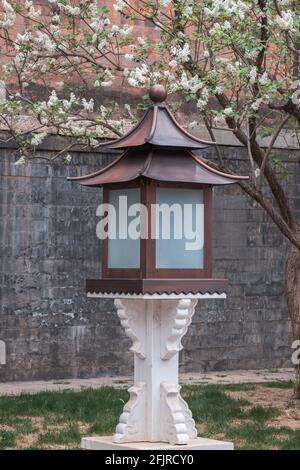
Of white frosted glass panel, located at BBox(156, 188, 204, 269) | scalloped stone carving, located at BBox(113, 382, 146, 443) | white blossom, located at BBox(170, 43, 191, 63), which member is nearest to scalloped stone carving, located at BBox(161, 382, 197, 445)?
scalloped stone carving, located at BBox(113, 382, 146, 443)

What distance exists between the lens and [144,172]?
8.97 meters

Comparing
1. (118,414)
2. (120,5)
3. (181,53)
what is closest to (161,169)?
(181,53)

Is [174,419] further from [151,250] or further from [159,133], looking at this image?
[159,133]

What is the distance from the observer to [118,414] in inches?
507

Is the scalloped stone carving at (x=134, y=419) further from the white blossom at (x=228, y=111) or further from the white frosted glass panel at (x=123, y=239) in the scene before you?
the white blossom at (x=228, y=111)

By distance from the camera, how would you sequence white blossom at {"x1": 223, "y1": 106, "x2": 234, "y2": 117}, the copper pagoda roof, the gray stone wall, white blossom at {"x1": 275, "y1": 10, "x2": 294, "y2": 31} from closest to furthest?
Answer: 1. the copper pagoda roof
2. white blossom at {"x1": 275, "y1": 10, "x2": 294, "y2": 31}
3. white blossom at {"x1": 223, "y1": 106, "x2": 234, "y2": 117}
4. the gray stone wall

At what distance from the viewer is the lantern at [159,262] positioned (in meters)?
9.04

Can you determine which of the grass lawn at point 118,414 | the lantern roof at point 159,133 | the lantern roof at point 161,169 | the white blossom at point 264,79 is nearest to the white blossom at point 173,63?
the white blossom at point 264,79

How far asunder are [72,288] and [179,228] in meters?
7.85

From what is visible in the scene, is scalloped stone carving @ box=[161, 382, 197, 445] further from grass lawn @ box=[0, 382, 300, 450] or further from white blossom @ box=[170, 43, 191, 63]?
white blossom @ box=[170, 43, 191, 63]

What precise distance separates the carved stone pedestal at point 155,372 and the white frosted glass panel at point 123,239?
1.05 ft

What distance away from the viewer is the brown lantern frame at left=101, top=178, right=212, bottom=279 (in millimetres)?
9000

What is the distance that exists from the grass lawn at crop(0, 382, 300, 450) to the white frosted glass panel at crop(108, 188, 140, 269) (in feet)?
8.22

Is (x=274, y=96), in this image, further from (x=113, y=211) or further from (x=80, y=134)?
(x=113, y=211)
